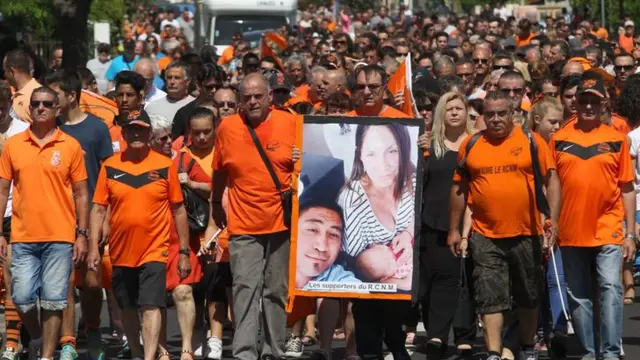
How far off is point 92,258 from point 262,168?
127 cm

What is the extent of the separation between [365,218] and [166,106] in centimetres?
448

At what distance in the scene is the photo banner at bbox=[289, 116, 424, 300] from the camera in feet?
34.9

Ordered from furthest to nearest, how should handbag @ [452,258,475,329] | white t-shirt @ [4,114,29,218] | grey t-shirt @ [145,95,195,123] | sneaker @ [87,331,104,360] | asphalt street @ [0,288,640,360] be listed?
grey t-shirt @ [145,95,195,123] < asphalt street @ [0,288,640,360] < white t-shirt @ [4,114,29,218] < sneaker @ [87,331,104,360] < handbag @ [452,258,475,329]

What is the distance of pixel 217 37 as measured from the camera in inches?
1409

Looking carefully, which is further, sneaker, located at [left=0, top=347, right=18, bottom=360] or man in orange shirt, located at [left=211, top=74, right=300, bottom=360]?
sneaker, located at [left=0, top=347, right=18, bottom=360]

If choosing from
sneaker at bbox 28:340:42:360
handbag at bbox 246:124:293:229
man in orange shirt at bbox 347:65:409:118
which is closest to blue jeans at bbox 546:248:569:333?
man in orange shirt at bbox 347:65:409:118

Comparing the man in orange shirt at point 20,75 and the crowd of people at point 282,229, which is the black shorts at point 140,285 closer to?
the crowd of people at point 282,229

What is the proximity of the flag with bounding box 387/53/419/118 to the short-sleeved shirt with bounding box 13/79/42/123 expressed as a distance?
2.74 meters

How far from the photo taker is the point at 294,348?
39.6 ft

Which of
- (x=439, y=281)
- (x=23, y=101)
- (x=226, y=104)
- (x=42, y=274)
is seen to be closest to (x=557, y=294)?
(x=439, y=281)

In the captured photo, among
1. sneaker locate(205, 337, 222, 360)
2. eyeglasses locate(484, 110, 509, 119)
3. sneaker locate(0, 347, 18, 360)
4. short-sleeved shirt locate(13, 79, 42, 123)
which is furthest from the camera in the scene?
short-sleeved shirt locate(13, 79, 42, 123)

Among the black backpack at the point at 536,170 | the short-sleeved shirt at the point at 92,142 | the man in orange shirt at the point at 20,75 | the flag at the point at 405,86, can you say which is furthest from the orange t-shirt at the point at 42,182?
the black backpack at the point at 536,170

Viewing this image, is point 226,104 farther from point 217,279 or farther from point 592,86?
point 592,86

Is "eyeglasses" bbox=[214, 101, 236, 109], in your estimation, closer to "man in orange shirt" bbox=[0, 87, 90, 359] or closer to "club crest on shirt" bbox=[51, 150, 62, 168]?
"man in orange shirt" bbox=[0, 87, 90, 359]
